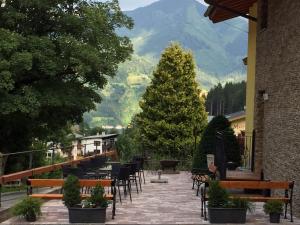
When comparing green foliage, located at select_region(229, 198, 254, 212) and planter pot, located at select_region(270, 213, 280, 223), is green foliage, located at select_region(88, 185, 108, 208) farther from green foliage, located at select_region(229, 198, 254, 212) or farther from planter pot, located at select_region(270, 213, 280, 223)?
planter pot, located at select_region(270, 213, 280, 223)

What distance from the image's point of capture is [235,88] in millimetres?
98438

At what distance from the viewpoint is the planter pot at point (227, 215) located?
1005cm

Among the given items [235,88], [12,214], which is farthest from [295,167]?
[235,88]

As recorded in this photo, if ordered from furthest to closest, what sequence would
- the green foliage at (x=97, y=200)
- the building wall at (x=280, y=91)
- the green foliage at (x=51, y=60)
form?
1. the green foliage at (x=51, y=60)
2. the building wall at (x=280, y=91)
3. the green foliage at (x=97, y=200)

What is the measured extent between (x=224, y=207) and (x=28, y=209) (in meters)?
3.67

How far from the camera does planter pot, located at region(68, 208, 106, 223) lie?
9905 mm

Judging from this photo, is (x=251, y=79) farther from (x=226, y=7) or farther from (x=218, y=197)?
(x=218, y=197)

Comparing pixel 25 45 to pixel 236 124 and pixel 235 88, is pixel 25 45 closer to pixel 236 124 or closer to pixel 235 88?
pixel 236 124

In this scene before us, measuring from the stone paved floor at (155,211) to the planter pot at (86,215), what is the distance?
0.65 feet

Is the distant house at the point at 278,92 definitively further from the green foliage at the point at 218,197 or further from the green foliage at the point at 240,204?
the green foliage at the point at 218,197

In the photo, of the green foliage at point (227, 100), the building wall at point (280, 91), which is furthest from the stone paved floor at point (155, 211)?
the green foliage at point (227, 100)

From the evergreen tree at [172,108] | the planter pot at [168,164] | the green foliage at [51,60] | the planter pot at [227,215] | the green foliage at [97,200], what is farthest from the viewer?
the evergreen tree at [172,108]

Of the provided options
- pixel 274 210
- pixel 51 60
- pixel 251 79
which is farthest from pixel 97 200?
pixel 51 60

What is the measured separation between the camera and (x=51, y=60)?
21406 mm
